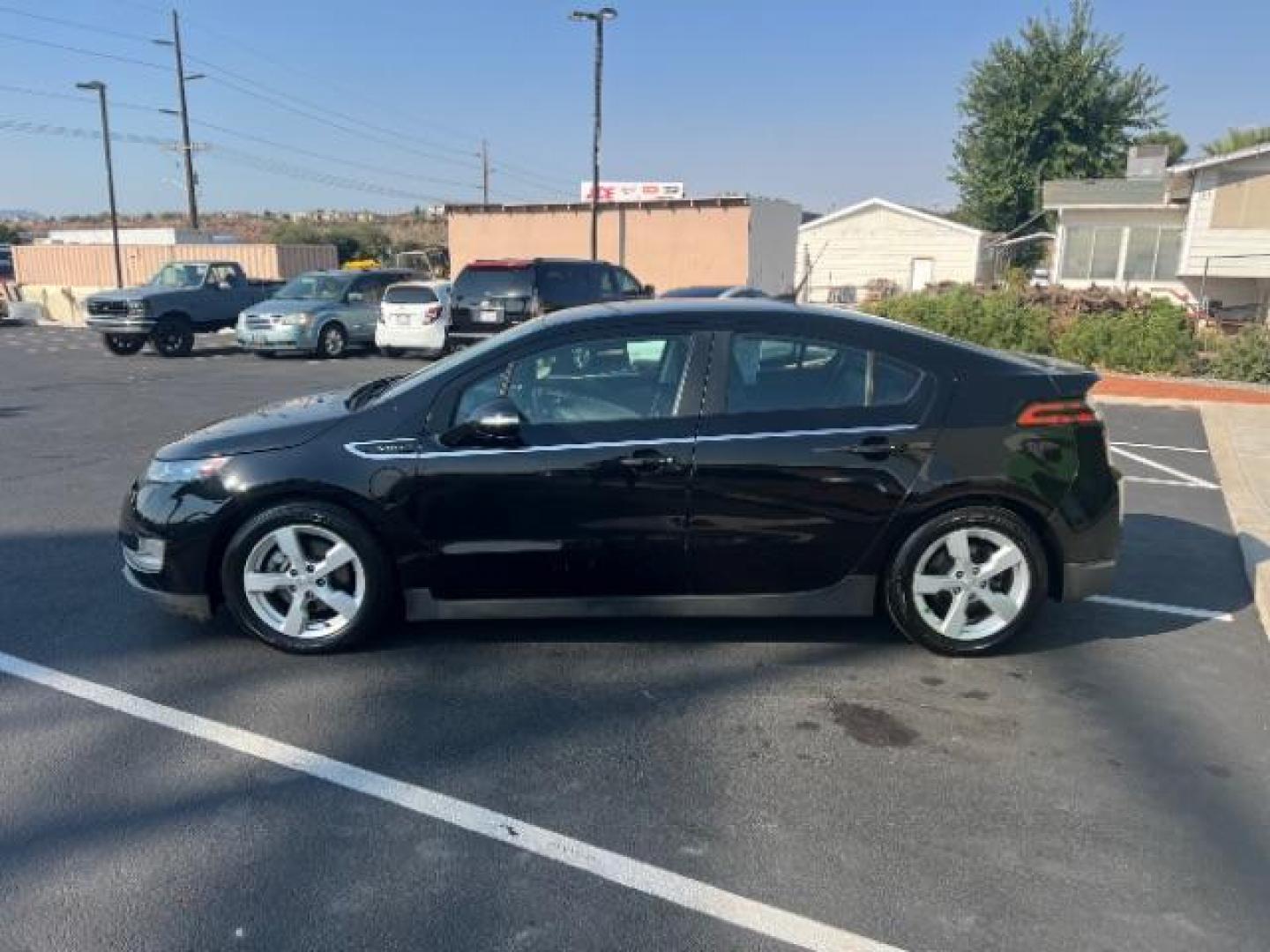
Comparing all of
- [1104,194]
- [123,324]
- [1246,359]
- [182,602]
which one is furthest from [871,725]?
[1104,194]

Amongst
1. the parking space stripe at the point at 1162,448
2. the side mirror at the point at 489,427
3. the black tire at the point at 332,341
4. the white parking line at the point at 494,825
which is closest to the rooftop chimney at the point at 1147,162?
the parking space stripe at the point at 1162,448

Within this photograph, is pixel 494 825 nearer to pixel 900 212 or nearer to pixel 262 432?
pixel 262 432

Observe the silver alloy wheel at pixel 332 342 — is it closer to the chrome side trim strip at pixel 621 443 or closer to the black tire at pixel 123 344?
the black tire at pixel 123 344

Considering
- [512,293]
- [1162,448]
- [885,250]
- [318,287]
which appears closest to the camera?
[1162,448]

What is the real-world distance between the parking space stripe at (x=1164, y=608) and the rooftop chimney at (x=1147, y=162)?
31249mm

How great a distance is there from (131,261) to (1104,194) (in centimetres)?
3264

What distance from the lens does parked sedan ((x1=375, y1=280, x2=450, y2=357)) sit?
653 inches

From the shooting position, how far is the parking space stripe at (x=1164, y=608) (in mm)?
4785

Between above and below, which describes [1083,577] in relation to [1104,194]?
below

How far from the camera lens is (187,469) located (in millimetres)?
4117

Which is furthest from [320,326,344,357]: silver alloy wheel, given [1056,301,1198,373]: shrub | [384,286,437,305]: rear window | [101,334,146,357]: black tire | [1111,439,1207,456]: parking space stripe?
[1111,439,1207,456]: parking space stripe

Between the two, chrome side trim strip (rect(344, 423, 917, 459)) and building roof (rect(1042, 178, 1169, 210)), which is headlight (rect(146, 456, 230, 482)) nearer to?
chrome side trim strip (rect(344, 423, 917, 459))

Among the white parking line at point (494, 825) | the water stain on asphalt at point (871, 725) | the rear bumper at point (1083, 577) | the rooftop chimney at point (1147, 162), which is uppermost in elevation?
the rooftop chimney at point (1147, 162)

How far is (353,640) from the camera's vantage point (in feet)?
13.7
